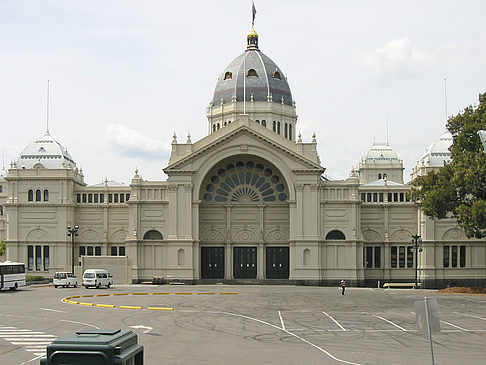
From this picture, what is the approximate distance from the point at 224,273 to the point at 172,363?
5402 cm

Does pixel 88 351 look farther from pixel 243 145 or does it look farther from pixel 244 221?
pixel 244 221

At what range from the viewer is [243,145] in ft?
246

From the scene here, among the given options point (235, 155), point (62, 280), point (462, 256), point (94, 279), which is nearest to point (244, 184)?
point (235, 155)

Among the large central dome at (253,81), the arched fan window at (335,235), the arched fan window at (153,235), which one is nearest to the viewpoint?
the arched fan window at (335,235)

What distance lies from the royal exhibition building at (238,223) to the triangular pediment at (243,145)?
0.11m

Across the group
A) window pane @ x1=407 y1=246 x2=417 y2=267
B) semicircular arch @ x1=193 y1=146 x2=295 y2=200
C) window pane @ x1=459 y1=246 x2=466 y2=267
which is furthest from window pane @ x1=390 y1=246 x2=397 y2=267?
semicircular arch @ x1=193 y1=146 x2=295 y2=200

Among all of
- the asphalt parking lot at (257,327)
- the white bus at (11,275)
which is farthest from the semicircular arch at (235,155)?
the asphalt parking lot at (257,327)

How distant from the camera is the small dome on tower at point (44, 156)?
278ft

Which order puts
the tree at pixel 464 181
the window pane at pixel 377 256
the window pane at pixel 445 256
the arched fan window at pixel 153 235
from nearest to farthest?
the tree at pixel 464 181, the arched fan window at pixel 153 235, the window pane at pixel 445 256, the window pane at pixel 377 256

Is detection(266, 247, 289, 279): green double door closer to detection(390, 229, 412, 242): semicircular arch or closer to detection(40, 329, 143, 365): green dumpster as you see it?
detection(390, 229, 412, 242): semicircular arch

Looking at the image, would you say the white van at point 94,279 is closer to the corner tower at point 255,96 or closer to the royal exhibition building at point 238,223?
the royal exhibition building at point 238,223

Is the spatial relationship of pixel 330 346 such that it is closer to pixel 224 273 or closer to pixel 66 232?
pixel 224 273

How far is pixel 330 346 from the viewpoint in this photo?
27.3m

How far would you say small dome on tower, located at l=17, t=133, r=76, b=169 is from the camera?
3334 inches
